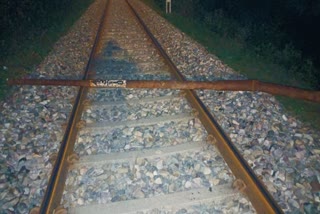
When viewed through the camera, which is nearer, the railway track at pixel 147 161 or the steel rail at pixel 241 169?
the steel rail at pixel 241 169

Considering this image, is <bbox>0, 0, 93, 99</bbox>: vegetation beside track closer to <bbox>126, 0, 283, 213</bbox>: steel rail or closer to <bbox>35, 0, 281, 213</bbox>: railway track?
<bbox>35, 0, 281, 213</bbox>: railway track

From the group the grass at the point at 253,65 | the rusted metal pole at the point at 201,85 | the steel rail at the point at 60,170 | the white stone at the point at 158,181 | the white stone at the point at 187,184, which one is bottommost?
the white stone at the point at 158,181

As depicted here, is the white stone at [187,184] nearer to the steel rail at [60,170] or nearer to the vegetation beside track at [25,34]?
the steel rail at [60,170]

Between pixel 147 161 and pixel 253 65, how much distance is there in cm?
503

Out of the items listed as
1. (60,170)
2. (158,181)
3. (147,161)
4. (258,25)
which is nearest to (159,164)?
(147,161)

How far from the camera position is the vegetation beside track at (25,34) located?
25.3 ft

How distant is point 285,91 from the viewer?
4406 mm

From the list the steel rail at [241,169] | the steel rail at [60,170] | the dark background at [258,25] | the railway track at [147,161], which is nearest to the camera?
the steel rail at [241,169]

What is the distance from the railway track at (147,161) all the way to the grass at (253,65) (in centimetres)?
182

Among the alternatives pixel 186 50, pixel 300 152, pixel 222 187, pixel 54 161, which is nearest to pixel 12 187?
pixel 54 161

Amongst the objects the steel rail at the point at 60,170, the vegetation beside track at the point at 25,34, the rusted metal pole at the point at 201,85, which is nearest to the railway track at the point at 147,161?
the steel rail at the point at 60,170

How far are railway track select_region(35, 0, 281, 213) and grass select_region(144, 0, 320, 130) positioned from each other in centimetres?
182

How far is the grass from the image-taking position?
516cm

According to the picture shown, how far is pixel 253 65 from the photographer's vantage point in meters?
7.68
